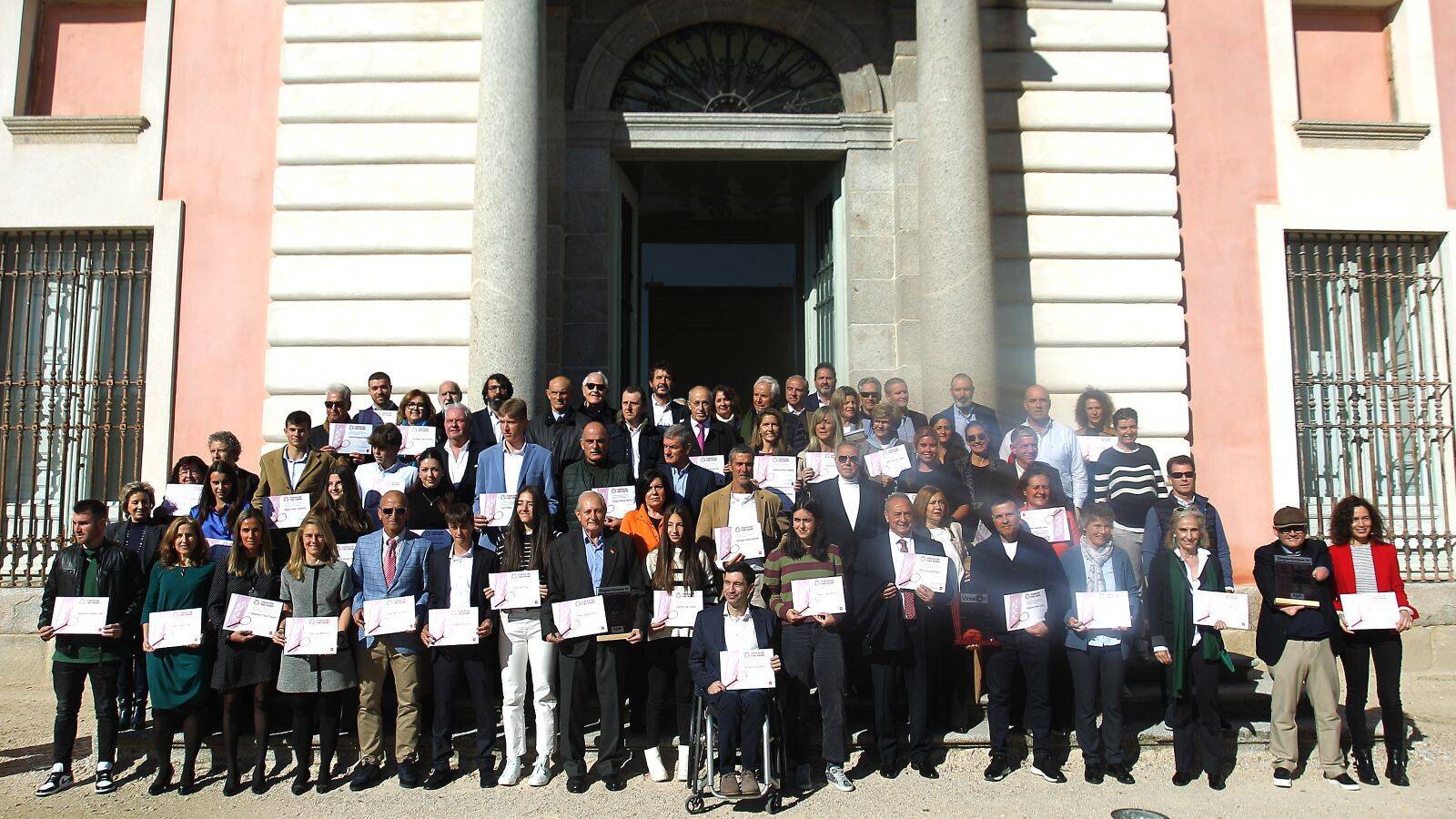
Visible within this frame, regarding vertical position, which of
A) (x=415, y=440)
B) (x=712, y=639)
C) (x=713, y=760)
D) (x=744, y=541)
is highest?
(x=415, y=440)

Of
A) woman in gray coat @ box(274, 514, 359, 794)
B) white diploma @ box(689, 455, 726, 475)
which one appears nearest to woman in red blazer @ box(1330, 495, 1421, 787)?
white diploma @ box(689, 455, 726, 475)

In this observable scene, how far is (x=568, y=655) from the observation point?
7023 millimetres

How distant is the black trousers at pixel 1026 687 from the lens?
711cm

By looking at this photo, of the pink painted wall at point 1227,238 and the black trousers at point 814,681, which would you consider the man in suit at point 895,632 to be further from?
the pink painted wall at point 1227,238

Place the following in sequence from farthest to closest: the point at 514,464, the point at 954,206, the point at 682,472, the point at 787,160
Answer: the point at 787,160, the point at 954,206, the point at 682,472, the point at 514,464

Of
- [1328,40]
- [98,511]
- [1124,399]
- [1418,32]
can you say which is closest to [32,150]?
[98,511]

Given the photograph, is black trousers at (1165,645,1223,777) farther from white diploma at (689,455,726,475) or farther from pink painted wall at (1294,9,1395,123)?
pink painted wall at (1294,9,1395,123)

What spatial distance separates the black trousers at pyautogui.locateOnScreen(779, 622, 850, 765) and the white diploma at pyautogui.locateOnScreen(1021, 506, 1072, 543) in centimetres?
158

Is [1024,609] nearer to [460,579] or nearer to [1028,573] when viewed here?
[1028,573]

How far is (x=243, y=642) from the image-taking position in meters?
6.90

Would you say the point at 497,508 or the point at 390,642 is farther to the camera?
the point at 497,508

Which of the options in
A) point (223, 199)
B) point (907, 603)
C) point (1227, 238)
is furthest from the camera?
point (1227, 238)

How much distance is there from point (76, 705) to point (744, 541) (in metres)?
4.37

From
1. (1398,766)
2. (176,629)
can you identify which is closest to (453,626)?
(176,629)
